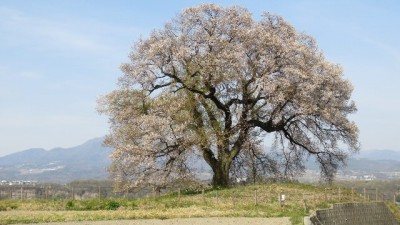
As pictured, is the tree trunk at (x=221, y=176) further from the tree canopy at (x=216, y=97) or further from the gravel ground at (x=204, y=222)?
the gravel ground at (x=204, y=222)

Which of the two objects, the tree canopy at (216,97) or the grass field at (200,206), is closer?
the grass field at (200,206)

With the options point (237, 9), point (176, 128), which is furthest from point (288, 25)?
point (176, 128)

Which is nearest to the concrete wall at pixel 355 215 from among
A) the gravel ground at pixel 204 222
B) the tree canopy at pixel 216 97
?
the gravel ground at pixel 204 222

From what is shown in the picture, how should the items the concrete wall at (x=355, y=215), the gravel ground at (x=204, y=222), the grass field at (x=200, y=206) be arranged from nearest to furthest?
1. the gravel ground at (x=204, y=222)
2. the concrete wall at (x=355, y=215)
3. the grass field at (x=200, y=206)

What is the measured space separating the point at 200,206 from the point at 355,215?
9482 mm

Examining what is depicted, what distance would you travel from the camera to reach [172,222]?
2719 centimetres

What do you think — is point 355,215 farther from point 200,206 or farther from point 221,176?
point 221,176

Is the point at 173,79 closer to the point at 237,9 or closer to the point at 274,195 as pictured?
the point at 237,9

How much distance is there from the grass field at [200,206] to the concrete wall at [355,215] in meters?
1.24

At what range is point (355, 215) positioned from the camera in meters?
28.8

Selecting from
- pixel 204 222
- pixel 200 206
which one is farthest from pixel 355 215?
pixel 200 206

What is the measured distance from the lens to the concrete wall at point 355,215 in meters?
26.5

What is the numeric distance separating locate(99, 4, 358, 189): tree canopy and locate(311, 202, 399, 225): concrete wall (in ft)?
38.7

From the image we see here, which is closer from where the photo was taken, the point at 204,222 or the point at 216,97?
the point at 204,222
